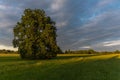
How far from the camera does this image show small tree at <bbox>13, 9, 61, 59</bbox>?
227ft

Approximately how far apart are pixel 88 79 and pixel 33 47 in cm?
5344

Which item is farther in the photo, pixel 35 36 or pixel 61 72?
pixel 35 36

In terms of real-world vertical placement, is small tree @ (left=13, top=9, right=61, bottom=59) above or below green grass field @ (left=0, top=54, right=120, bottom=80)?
above

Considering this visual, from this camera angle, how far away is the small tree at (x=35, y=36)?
69125 millimetres

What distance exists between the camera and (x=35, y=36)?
232ft

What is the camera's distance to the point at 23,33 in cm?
7250

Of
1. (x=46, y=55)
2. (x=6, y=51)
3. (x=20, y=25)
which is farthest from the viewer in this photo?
(x=6, y=51)

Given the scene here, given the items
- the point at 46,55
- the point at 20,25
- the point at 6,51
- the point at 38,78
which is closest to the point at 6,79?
the point at 38,78

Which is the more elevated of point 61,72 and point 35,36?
point 35,36

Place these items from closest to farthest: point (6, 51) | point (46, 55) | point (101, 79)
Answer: point (101, 79) < point (46, 55) < point (6, 51)

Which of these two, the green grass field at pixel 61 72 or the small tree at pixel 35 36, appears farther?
the small tree at pixel 35 36

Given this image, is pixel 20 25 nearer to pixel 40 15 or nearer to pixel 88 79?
pixel 40 15

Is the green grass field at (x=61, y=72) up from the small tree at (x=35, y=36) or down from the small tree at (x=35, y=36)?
down

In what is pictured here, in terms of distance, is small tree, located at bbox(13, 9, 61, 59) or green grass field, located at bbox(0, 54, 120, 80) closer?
green grass field, located at bbox(0, 54, 120, 80)
